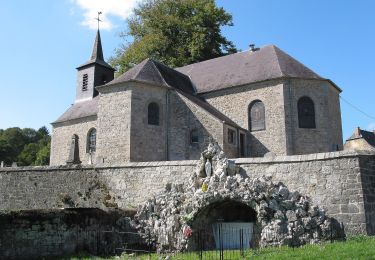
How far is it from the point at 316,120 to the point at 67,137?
16.1 metres

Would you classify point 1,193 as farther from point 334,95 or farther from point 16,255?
point 334,95

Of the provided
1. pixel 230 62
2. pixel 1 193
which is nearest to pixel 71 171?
pixel 1 193

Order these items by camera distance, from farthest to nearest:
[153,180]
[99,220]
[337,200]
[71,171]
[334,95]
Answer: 1. [334,95]
2. [71,171]
3. [153,180]
4. [99,220]
5. [337,200]

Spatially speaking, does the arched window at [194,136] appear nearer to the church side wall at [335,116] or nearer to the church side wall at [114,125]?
the church side wall at [114,125]

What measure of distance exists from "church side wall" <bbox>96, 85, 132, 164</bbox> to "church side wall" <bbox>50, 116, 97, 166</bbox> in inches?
207

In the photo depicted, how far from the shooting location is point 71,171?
16266mm

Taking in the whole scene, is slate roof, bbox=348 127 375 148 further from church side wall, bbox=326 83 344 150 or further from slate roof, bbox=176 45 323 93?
slate roof, bbox=176 45 323 93

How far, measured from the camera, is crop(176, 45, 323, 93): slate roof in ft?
72.7

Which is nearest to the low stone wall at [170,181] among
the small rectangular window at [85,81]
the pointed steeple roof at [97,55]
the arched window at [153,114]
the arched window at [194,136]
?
the arched window at [153,114]

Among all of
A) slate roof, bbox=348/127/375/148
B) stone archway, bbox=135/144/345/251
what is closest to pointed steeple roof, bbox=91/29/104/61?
stone archway, bbox=135/144/345/251

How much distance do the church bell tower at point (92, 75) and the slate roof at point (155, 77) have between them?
23.6 feet

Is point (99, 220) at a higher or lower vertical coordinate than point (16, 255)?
higher

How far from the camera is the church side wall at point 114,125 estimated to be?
66.1 ft

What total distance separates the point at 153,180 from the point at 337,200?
612cm
